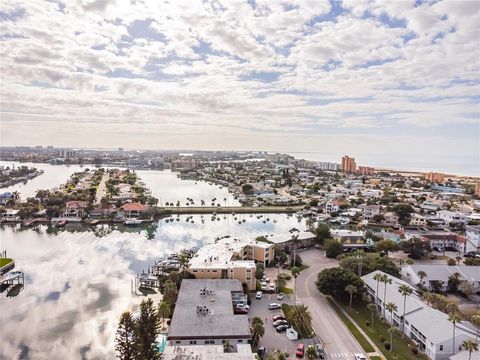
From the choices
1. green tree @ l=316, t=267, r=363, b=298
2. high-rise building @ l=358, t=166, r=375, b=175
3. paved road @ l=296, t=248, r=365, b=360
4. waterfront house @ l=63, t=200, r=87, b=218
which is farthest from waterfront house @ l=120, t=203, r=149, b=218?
high-rise building @ l=358, t=166, r=375, b=175

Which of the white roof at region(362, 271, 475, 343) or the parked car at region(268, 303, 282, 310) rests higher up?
the white roof at region(362, 271, 475, 343)

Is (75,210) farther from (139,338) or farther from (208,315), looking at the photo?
(139,338)

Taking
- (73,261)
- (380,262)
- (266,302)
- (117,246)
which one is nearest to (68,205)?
(117,246)

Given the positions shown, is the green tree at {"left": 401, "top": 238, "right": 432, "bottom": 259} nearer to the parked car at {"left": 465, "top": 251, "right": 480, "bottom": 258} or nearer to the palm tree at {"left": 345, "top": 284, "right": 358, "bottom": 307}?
the parked car at {"left": 465, "top": 251, "right": 480, "bottom": 258}

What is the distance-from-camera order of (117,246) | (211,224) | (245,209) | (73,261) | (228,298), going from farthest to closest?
(245,209) < (211,224) < (117,246) < (73,261) < (228,298)

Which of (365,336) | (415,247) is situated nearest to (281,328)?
(365,336)

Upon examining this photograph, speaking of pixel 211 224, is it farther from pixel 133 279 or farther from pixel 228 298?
pixel 228 298
